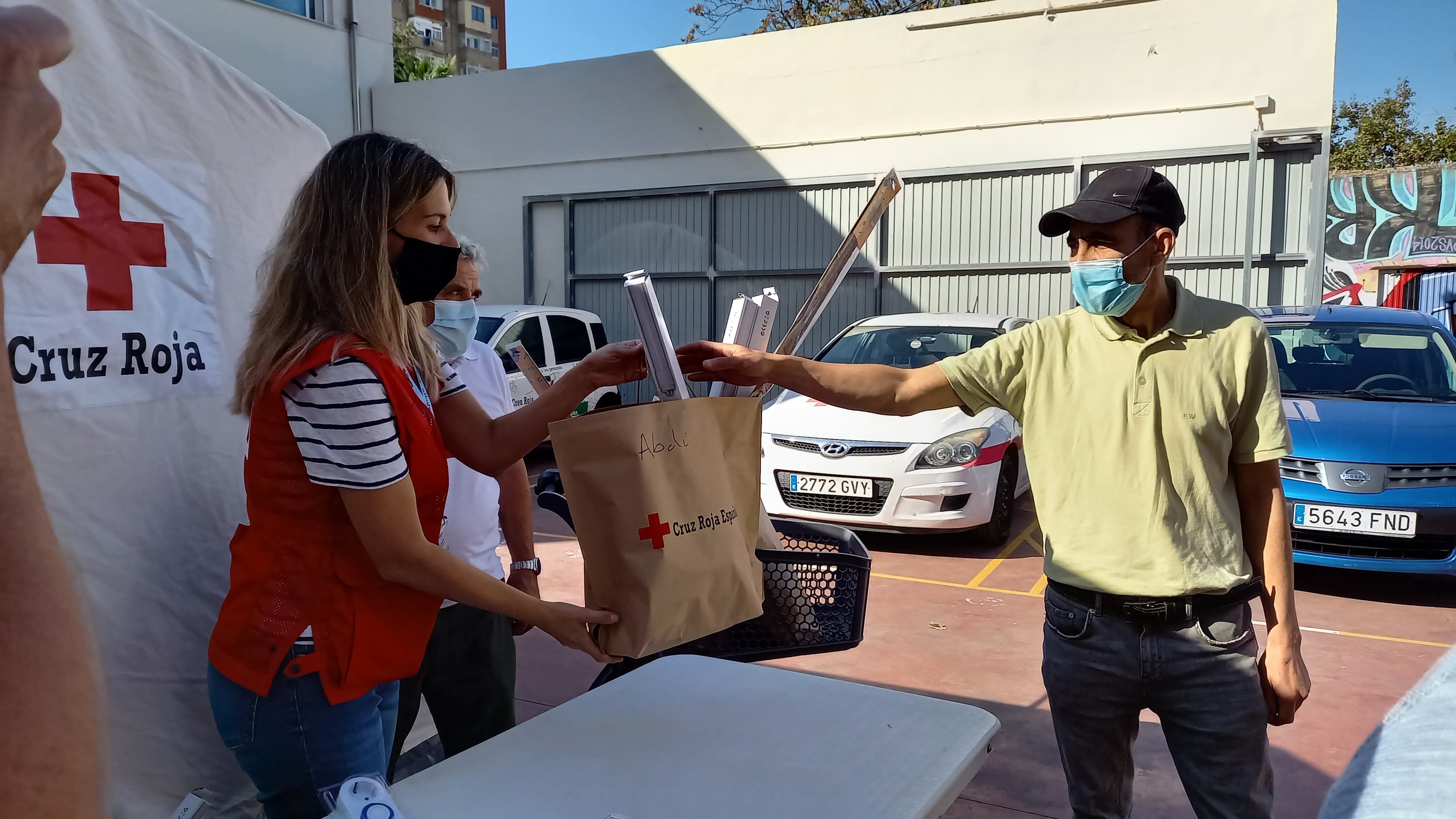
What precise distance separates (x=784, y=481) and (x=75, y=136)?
4820mm

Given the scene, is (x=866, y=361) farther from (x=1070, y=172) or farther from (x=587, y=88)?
(x=587, y=88)

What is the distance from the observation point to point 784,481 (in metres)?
6.48

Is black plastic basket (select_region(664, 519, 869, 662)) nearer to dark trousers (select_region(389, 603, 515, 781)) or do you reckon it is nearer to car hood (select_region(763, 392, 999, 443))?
dark trousers (select_region(389, 603, 515, 781))

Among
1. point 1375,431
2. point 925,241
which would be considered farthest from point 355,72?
point 1375,431

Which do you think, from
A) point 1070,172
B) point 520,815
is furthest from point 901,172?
Answer: point 520,815

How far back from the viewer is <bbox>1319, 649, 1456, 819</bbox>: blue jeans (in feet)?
1.97

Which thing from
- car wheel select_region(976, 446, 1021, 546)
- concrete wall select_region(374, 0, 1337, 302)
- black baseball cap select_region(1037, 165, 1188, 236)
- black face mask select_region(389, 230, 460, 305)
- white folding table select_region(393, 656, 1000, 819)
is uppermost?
concrete wall select_region(374, 0, 1337, 302)

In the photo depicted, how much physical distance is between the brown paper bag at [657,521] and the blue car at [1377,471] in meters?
4.38

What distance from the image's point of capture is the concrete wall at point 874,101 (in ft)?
34.2

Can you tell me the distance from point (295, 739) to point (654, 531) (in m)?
0.69

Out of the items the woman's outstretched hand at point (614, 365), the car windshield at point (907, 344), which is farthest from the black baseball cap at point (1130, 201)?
the car windshield at point (907, 344)

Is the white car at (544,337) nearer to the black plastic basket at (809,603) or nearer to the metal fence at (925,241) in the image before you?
the metal fence at (925,241)

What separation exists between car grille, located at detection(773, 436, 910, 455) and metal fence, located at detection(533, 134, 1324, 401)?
17.0ft

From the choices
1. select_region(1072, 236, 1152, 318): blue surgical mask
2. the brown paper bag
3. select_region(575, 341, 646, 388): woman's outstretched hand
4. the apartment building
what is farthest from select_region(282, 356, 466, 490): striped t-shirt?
the apartment building
